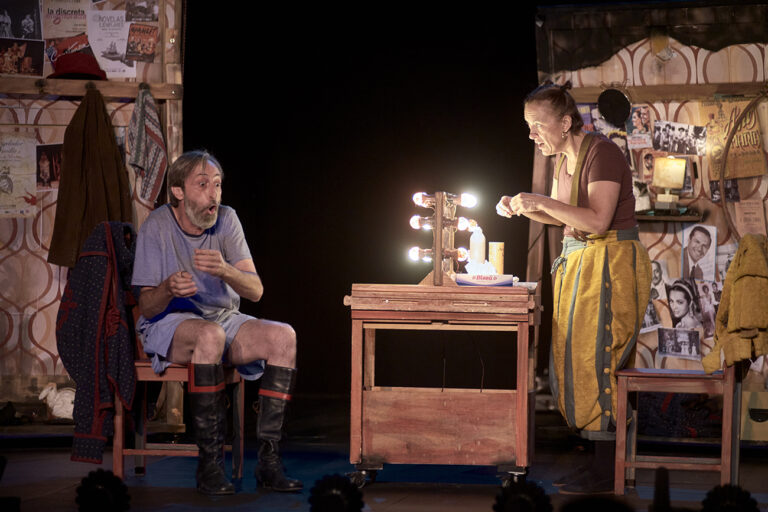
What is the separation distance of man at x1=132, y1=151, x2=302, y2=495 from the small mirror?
2194 millimetres

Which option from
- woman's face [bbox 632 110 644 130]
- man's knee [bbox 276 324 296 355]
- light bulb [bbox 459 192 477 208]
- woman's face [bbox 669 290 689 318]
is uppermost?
woman's face [bbox 632 110 644 130]

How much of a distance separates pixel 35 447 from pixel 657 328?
11.0 feet

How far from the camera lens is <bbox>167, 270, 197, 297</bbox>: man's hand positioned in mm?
3414

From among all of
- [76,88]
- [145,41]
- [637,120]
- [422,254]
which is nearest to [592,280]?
[422,254]

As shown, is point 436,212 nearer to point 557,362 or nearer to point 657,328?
point 557,362

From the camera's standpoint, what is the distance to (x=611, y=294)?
3.50 m

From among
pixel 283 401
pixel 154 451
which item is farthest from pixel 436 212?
pixel 154 451

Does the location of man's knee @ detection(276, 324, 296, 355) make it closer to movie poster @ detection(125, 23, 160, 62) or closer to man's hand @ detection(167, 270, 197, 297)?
man's hand @ detection(167, 270, 197, 297)

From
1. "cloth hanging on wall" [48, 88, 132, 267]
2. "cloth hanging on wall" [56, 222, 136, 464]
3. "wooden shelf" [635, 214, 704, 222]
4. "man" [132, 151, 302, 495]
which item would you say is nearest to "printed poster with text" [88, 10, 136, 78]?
"cloth hanging on wall" [48, 88, 132, 267]

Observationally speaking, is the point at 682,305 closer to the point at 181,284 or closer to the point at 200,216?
the point at 200,216

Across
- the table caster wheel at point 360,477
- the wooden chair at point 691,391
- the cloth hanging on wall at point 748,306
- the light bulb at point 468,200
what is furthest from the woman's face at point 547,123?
the table caster wheel at point 360,477

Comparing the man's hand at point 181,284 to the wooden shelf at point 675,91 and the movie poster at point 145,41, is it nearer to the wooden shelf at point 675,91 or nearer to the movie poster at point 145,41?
the movie poster at point 145,41

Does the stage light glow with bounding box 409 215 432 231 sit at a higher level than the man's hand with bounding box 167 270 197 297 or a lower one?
higher

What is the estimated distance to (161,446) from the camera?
3758 millimetres
